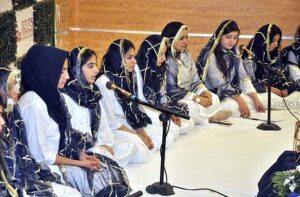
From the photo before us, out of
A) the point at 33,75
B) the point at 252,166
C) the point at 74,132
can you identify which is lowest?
the point at 252,166

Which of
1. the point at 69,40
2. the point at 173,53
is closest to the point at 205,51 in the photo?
the point at 173,53

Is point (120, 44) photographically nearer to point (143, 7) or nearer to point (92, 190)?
point (92, 190)

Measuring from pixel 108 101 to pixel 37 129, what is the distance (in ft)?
4.48

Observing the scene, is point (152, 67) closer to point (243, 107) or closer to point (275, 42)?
point (243, 107)

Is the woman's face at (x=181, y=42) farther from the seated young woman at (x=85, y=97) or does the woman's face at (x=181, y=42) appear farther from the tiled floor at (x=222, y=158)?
the seated young woman at (x=85, y=97)

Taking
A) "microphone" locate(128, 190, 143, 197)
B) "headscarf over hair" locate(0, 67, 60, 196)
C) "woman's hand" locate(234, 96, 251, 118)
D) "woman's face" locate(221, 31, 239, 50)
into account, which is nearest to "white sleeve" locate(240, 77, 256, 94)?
"woman's hand" locate(234, 96, 251, 118)

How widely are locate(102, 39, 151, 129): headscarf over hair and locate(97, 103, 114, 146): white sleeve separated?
1.33 feet

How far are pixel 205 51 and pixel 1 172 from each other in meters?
4.00

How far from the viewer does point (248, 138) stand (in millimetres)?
7148

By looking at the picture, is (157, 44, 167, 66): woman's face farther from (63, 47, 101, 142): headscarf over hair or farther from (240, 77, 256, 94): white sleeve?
(240, 77, 256, 94): white sleeve

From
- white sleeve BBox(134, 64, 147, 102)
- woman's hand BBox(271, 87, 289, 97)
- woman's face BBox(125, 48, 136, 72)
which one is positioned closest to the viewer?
woman's face BBox(125, 48, 136, 72)

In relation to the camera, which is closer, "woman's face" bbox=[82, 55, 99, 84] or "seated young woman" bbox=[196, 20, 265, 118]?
"woman's face" bbox=[82, 55, 99, 84]

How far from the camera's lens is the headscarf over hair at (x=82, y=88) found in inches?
215

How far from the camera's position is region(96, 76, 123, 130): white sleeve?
6.16m
